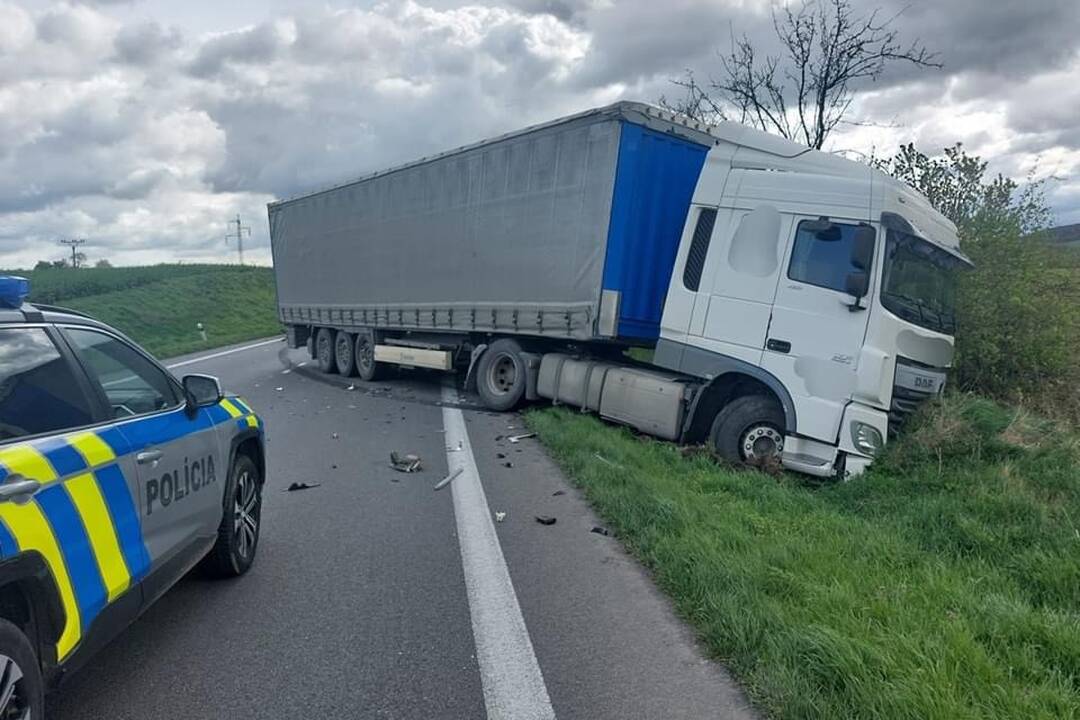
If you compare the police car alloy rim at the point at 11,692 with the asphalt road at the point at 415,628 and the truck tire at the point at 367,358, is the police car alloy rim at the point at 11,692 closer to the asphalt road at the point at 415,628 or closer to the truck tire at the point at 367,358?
the asphalt road at the point at 415,628

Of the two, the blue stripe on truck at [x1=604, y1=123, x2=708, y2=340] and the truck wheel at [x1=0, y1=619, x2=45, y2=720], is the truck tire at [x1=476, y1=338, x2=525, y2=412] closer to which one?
the blue stripe on truck at [x1=604, y1=123, x2=708, y2=340]

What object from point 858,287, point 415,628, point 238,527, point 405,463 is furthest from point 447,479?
point 858,287

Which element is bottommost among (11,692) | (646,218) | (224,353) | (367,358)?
(224,353)

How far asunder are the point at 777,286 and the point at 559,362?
11.8ft

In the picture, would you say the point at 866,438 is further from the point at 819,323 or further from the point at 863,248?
the point at 863,248

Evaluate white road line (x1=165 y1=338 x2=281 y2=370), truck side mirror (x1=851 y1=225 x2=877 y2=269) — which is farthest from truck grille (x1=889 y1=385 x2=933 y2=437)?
white road line (x1=165 y1=338 x2=281 y2=370)

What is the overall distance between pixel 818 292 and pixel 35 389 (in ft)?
20.0

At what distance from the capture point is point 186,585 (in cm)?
422

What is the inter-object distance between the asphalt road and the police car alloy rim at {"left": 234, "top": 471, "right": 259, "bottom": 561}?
179 mm

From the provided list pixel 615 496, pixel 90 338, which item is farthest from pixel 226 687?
pixel 615 496

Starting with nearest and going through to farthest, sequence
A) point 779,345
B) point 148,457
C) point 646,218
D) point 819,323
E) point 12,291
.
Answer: point 12,291
point 148,457
point 819,323
point 779,345
point 646,218

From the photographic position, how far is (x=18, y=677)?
220cm

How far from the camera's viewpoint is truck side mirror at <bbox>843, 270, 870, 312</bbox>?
659 centimetres

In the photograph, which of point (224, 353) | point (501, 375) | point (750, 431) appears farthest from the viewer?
point (224, 353)
